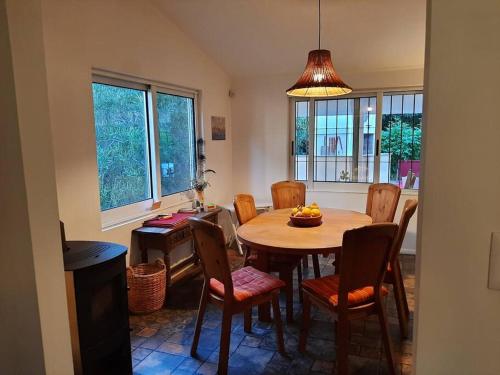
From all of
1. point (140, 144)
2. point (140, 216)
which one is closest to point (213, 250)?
point (140, 216)

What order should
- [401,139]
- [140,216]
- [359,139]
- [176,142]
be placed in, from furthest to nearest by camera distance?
[359,139], [401,139], [176,142], [140,216]

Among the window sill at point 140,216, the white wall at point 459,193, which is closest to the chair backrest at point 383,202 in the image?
the window sill at point 140,216

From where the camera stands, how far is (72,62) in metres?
2.66

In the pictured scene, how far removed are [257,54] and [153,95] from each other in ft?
4.58

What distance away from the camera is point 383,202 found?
137 inches

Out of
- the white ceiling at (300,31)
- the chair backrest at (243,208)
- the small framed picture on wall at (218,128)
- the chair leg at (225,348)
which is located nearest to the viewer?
the chair leg at (225,348)

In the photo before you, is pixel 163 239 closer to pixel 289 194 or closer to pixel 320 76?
pixel 289 194

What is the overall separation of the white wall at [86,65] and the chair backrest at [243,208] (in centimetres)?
90

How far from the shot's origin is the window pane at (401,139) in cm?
452

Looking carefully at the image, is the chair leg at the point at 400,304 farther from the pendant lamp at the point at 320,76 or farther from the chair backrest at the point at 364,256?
the pendant lamp at the point at 320,76

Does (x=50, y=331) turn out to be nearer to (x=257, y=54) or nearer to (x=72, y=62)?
(x=72, y=62)

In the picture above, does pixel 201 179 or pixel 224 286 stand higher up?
pixel 201 179

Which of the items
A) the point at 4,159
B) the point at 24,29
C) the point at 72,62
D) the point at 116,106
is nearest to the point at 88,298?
the point at 4,159

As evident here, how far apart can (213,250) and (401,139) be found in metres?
3.25
